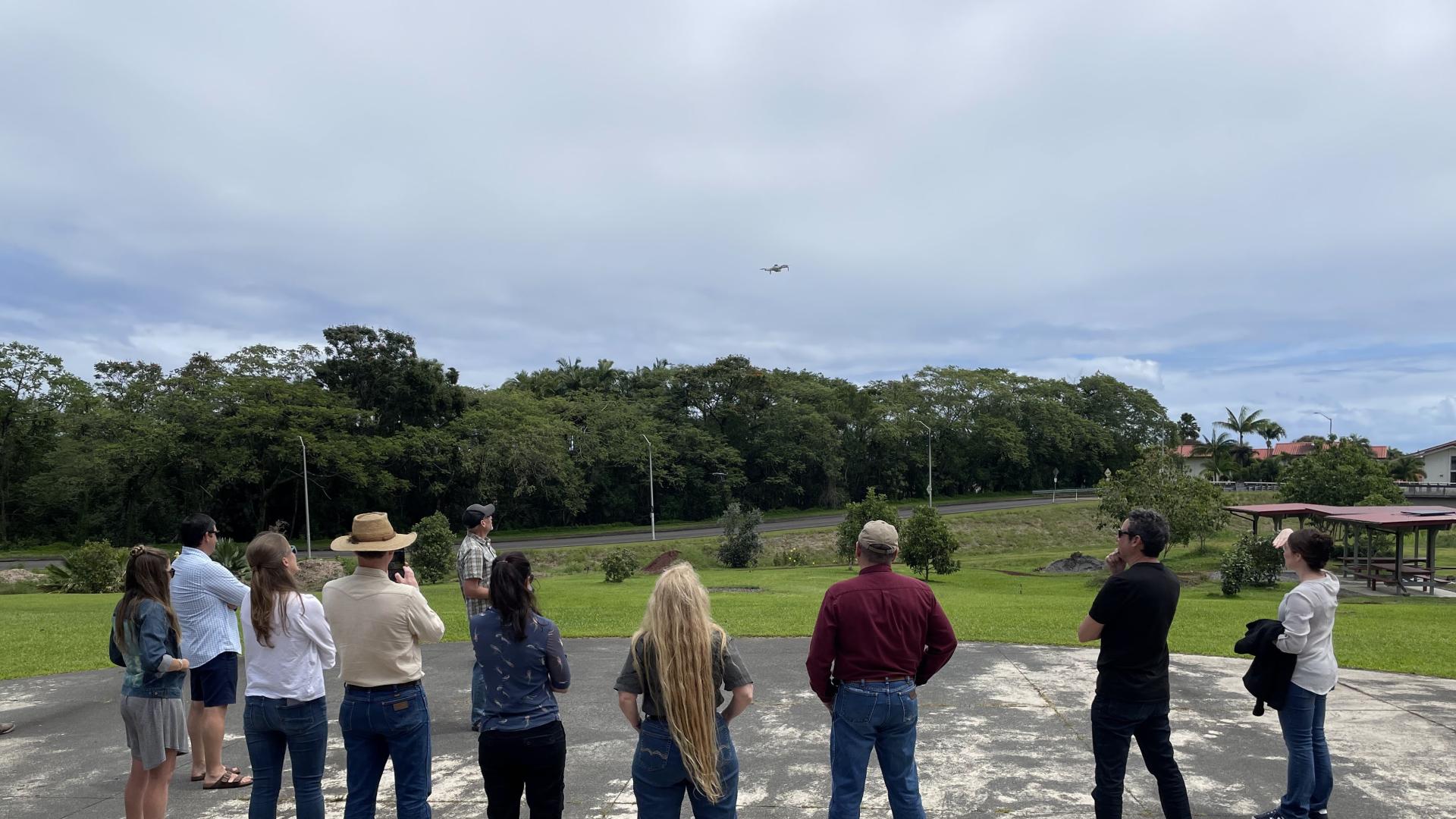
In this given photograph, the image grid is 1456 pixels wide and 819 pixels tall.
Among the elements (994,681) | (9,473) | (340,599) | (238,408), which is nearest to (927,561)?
(994,681)

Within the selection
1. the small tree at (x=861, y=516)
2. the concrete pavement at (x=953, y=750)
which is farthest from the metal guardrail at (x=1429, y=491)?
the concrete pavement at (x=953, y=750)

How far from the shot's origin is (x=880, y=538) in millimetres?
4461

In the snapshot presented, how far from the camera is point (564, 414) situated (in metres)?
60.6

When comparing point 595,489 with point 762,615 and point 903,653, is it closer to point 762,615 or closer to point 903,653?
point 762,615

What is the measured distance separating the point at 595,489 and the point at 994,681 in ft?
172

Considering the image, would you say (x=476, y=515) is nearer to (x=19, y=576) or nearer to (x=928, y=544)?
(x=928, y=544)

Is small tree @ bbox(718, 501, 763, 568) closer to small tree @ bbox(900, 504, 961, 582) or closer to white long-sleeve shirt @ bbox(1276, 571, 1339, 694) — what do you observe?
small tree @ bbox(900, 504, 961, 582)

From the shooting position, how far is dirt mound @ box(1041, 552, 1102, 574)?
3512cm

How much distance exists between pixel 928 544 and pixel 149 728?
2601 centimetres

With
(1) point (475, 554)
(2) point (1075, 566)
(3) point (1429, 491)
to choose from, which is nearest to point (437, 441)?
(2) point (1075, 566)

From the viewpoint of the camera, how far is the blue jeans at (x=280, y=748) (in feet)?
15.2

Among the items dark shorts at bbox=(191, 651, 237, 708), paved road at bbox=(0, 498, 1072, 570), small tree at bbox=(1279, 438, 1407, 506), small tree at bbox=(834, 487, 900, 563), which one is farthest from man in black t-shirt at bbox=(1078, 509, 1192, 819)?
small tree at bbox=(1279, 438, 1407, 506)

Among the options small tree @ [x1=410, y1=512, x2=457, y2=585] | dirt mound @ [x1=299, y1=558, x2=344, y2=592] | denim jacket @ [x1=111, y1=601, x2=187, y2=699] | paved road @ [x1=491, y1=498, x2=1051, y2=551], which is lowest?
paved road @ [x1=491, y1=498, x2=1051, y2=551]

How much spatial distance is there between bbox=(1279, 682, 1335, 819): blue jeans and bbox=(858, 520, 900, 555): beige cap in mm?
2941
